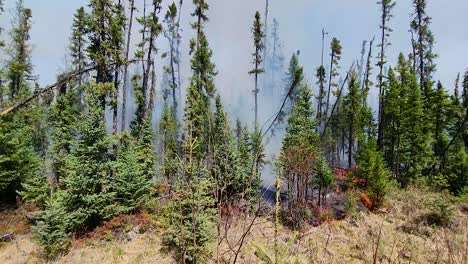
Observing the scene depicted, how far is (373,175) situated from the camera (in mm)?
18594

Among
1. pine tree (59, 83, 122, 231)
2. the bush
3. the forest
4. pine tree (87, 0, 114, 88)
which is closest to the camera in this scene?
the forest

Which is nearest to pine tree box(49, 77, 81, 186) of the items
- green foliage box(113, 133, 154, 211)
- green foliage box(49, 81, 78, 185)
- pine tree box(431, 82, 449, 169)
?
green foliage box(49, 81, 78, 185)

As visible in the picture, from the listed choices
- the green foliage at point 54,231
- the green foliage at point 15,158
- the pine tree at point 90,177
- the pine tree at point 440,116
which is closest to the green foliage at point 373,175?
the pine tree at point 90,177

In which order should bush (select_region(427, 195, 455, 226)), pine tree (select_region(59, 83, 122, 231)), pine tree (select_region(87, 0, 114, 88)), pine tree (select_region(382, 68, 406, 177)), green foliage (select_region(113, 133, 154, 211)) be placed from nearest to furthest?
pine tree (select_region(59, 83, 122, 231))
green foliage (select_region(113, 133, 154, 211))
bush (select_region(427, 195, 455, 226))
pine tree (select_region(87, 0, 114, 88))
pine tree (select_region(382, 68, 406, 177))

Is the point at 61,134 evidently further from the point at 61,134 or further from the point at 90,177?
the point at 90,177

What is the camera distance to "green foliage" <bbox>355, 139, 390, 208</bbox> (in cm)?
1806

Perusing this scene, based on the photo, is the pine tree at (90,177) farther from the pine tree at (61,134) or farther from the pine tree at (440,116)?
the pine tree at (440,116)

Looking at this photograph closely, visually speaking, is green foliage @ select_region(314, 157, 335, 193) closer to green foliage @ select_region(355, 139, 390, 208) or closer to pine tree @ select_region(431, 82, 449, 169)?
green foliage @ select_region(355, 139, 390, 208)

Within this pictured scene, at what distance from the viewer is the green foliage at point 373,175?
59.3ft

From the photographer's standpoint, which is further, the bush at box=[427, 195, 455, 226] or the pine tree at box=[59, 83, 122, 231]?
the bush at box=[427, 195, 455, 226]

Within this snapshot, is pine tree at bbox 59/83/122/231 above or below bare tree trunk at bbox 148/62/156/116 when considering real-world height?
below

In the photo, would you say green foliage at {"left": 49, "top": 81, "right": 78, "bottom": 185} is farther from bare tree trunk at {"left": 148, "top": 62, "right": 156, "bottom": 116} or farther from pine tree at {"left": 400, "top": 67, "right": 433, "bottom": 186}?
pine tree at {"left": 400, "top": 67, "right": 433, "bottom": 186}

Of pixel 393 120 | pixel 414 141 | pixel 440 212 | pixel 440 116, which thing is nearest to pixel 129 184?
pixel 440 212

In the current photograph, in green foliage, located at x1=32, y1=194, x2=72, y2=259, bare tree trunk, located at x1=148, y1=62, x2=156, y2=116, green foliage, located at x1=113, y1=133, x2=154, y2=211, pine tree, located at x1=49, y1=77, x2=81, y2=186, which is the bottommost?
green foliage, located at x1=32, y1=194, x2=72, y2=259
